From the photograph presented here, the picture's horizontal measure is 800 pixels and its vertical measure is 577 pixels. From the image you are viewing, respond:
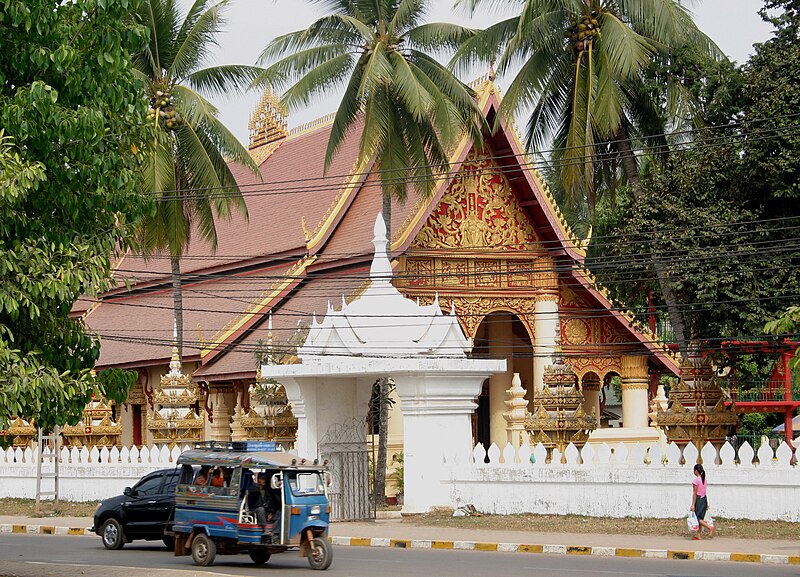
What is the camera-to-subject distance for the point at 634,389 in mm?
31203

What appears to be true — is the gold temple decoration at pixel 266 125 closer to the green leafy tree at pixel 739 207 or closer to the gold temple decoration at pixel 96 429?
the gold temple decoration at pixel 96 429

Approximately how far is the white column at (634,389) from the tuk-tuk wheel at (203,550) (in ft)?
55.9

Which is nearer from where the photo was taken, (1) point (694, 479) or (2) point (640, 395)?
(1) point (694, 479)

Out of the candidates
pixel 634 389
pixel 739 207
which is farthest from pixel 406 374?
pixel 634 389

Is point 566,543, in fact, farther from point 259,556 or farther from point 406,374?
point 406,374

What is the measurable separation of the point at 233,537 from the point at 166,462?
968 cm

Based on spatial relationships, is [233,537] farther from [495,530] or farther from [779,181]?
[779,181]

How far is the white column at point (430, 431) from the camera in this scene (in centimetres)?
2050

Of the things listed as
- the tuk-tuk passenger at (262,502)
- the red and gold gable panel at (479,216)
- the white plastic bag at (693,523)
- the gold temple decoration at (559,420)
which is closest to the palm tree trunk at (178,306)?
the red and gold gable panel at (479,216)

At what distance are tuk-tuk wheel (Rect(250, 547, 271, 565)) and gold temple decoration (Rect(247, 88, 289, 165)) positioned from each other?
79.7 feet

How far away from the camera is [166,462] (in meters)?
24.7

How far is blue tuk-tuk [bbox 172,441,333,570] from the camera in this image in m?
15.2

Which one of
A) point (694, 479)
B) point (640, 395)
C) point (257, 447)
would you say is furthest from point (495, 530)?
point (640, 395)

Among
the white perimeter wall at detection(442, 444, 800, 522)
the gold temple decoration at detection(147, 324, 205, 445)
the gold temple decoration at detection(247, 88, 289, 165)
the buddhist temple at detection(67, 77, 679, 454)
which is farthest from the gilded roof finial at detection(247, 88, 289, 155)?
the white perimeter wall at detection(442, 444, 800, 522)
